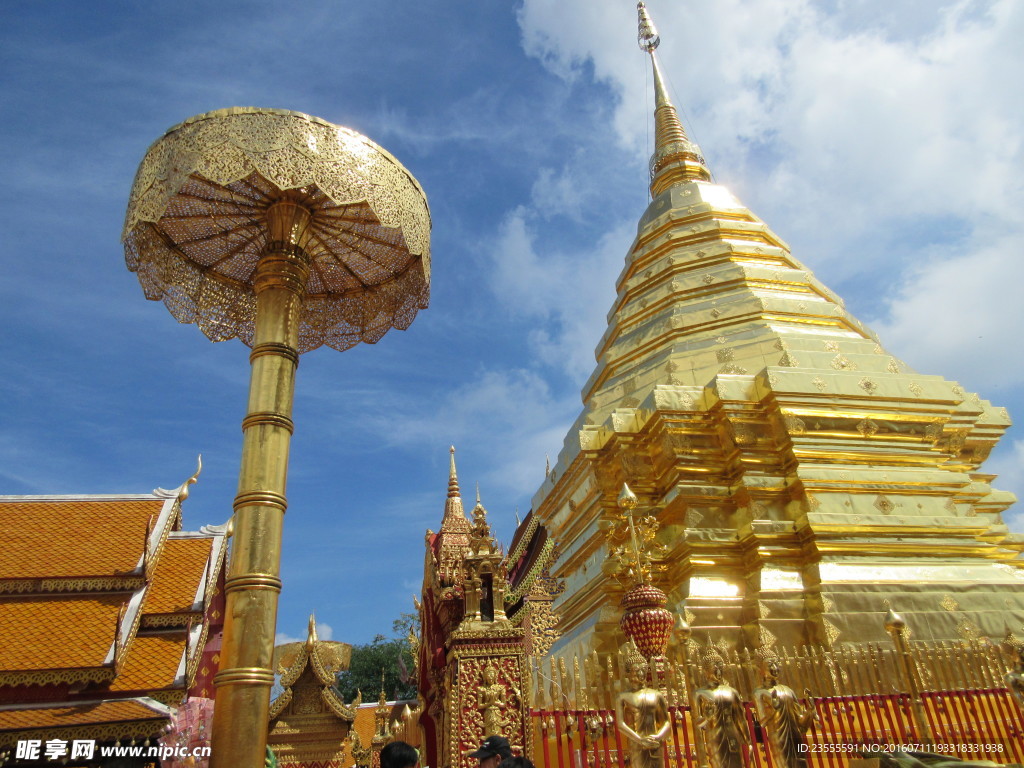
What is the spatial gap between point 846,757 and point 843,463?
460 centimetres

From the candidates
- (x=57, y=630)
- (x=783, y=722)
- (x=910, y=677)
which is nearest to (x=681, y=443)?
(x=910, y=677)

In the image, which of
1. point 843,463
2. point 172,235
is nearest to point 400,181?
point 172,235

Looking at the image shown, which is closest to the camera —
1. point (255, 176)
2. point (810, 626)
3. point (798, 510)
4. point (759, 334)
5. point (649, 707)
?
point (255, 176)

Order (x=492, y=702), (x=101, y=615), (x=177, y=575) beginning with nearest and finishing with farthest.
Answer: (x=492, y=702), (x=101, y=615), (x=177, y=575)

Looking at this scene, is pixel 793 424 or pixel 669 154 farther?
pixel 669 154

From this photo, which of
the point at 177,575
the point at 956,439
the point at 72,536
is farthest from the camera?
the point at 177,575

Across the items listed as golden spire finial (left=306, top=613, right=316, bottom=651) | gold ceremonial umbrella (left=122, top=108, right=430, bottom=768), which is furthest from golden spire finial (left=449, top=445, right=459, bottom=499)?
gold ceremonial umbrella (left=122, top=108, right=430, bottom=768)

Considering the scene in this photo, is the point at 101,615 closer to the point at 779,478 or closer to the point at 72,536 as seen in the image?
the point at 72,536

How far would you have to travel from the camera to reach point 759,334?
37.1ft

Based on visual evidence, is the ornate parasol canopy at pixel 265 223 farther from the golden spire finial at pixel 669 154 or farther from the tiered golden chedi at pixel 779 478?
the golden spire finial at pixel 669 154

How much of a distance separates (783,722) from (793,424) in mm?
5132

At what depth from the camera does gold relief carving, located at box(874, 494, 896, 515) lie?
31.3 feet

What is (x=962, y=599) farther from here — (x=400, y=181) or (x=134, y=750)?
(x=134, y=750)

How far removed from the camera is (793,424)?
32.4 feet
